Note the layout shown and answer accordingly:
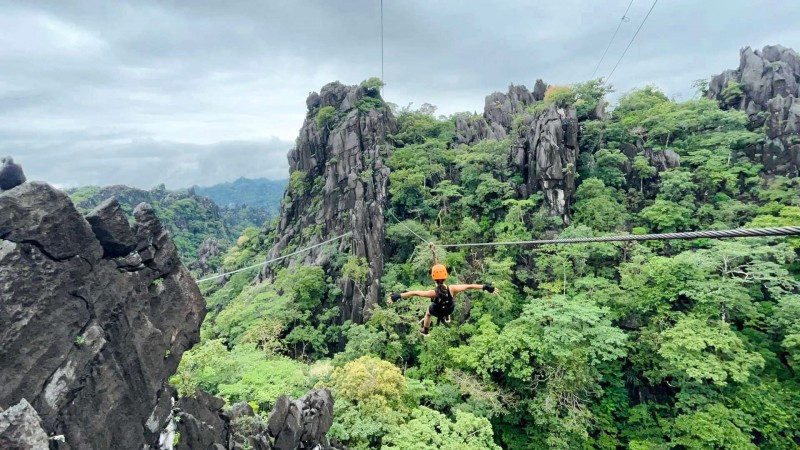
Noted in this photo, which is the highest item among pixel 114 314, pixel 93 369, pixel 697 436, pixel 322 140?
pixel 322 140

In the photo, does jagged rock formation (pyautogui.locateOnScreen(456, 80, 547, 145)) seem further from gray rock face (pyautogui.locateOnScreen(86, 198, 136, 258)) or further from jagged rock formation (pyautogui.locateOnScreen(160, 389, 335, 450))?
gray rock face (pyautogui.locateOnScreen(86, 198, 136, 258))

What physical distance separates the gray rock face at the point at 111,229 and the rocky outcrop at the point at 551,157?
67.8ft

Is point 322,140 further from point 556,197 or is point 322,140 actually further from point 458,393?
point 458,393

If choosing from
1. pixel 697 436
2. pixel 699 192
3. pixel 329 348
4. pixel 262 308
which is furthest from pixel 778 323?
pixel 262 308

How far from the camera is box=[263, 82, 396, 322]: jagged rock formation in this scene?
22969mm

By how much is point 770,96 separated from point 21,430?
37985mm

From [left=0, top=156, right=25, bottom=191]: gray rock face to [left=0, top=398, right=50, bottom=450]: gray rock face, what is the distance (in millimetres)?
3420

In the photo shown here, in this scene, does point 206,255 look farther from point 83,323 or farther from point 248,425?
point 83,323

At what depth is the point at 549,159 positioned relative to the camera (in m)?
22.0

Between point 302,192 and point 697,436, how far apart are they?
29443mm

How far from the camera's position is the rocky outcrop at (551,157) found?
21734 mm

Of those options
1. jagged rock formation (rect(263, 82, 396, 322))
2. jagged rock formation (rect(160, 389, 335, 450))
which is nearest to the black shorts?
jagged rock formation (rect(160, 389, 335, 450))

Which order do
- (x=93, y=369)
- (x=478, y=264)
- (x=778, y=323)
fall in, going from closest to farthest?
1. (x=93, y=369)
2. (x=778, y=323)
3. (x=478, y=264)

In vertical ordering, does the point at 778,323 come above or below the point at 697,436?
above
